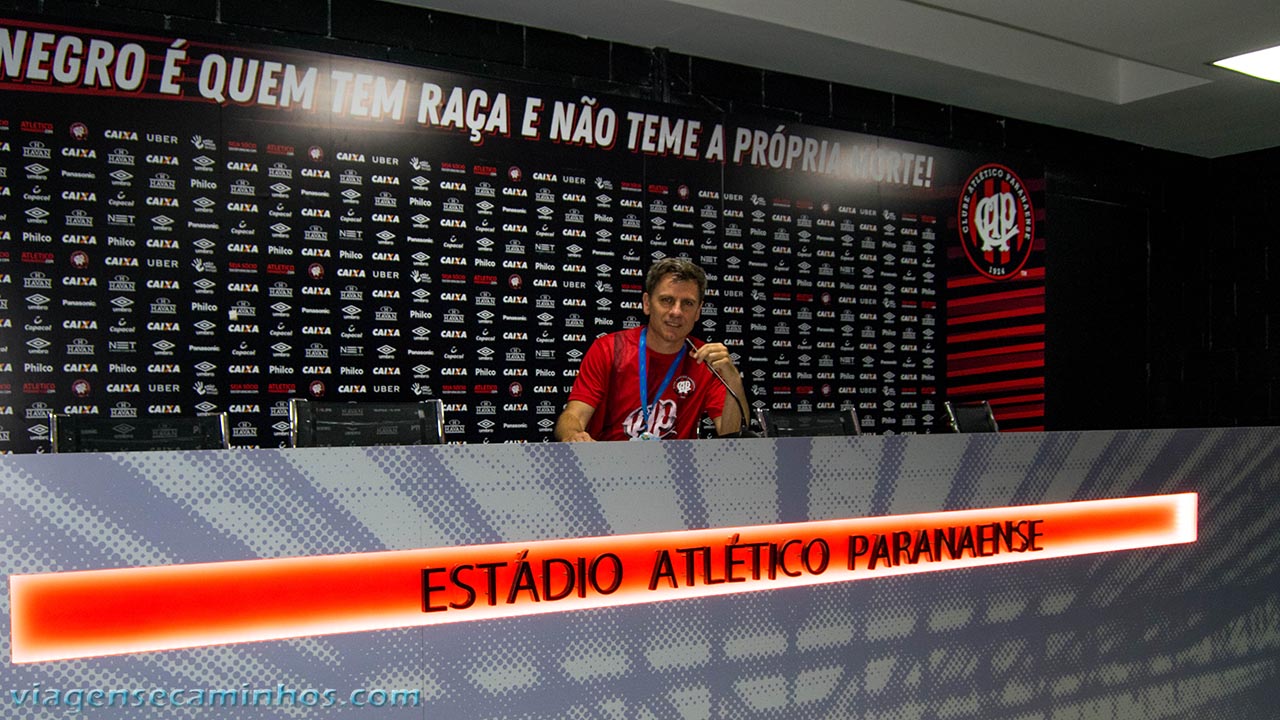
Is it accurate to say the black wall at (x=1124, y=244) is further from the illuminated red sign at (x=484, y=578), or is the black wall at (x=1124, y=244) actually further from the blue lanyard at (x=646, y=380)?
the illuminated red sign at (x=484, y=578)

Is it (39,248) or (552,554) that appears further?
(39,248)

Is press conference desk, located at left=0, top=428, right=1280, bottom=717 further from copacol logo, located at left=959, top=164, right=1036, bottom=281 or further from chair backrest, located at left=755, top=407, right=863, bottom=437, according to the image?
copacol logo, located at left=959, top=164, right=1036, bottom=281

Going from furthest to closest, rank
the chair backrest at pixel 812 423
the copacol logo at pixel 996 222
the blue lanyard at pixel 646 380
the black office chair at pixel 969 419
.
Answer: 1. the copacol logo at pixel 996 222
2. the black office chair at pixel 969 419
3. the chair backrest at pixel 812 423
4. the blue lanyard at pixel 646 380

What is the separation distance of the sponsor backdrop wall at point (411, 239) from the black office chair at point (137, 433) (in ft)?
3.83

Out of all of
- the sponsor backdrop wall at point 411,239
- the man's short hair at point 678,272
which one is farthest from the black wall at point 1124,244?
the man's short hair at point 678,272

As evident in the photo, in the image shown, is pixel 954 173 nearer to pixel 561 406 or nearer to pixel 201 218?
pixel 561 406

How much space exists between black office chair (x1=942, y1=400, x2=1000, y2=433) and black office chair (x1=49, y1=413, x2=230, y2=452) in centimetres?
284

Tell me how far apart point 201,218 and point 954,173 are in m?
4.32

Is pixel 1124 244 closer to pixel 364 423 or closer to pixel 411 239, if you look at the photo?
pixel 411 239

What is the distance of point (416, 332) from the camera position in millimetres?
4617

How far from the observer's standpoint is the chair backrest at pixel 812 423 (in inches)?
144

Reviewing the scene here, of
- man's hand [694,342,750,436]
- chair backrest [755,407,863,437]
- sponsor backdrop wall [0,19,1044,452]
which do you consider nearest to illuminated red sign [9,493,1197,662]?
man's hand [694,342,750,436]

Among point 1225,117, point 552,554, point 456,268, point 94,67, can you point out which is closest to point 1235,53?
point 1225,117

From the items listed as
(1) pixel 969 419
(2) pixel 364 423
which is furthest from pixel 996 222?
(2) pixel 364 423
